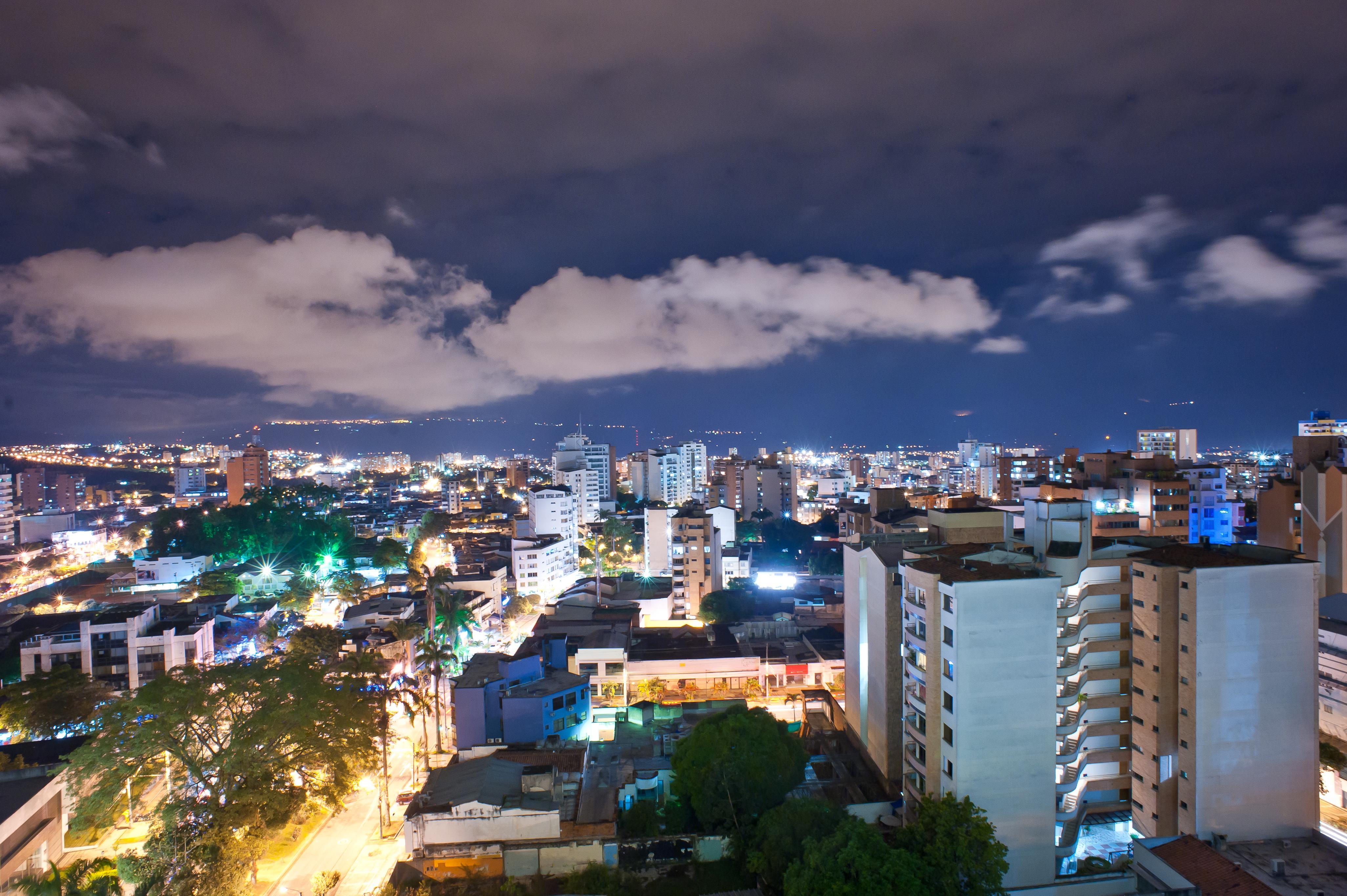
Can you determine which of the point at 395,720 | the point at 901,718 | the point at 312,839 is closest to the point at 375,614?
the point at 395,720

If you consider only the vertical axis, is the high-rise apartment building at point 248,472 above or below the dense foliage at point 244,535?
above

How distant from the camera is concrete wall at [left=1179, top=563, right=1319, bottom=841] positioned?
35.0ft

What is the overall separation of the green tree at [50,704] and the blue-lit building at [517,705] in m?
8.81

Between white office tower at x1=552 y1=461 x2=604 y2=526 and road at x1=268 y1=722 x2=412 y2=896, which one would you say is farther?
white office tower at x1=552 y1=461 x2=604 y2=526

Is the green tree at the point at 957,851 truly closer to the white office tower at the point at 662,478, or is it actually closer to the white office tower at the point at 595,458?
the white office tower at the point at 595,458

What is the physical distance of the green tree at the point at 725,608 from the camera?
982 inches

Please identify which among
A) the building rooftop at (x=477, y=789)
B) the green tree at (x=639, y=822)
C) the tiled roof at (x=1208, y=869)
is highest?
the building rooftop at (x=477, y=789)

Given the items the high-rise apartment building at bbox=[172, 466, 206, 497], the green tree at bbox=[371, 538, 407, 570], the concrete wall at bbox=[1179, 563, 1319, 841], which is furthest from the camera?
the high-rise apartment building at bbox=[172, 466, 206, 497]

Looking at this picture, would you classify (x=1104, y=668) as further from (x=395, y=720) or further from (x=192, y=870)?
(x=395, y=720)

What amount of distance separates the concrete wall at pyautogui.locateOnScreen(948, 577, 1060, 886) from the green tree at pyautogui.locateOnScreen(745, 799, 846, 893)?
2312mm

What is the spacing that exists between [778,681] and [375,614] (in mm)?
14576

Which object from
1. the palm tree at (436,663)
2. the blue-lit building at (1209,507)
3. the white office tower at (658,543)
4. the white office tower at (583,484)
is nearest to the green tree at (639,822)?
the palm tree at (436,663)

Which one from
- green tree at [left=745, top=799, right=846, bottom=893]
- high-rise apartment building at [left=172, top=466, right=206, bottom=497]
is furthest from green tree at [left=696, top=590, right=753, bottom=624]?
high-rise apartment building at [left=172, top=466, right=206, bottom=497]

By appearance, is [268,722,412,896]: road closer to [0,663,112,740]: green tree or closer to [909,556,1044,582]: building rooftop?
[0,663,112,740]: green tree
